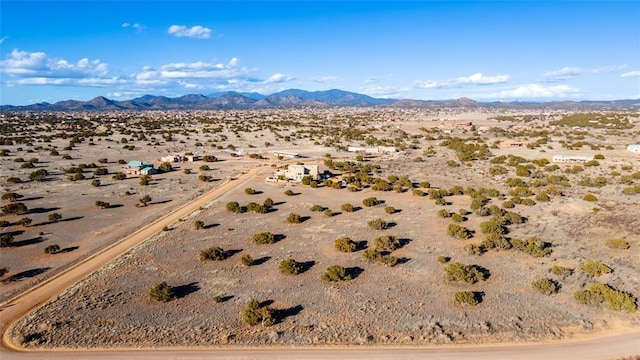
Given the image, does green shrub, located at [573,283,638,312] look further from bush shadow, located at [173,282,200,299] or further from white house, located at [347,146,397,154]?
white house, located at [347,146,397,154]

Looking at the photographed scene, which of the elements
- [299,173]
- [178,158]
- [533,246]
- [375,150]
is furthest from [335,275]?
[375,150]

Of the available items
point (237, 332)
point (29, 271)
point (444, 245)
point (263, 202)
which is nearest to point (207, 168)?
point (263, 202)

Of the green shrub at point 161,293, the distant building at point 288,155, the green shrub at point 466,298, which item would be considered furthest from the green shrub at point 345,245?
the distant building at point 288,155

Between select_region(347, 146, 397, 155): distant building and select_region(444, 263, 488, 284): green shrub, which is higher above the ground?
select_region(347, 146, 397, 155): distant building

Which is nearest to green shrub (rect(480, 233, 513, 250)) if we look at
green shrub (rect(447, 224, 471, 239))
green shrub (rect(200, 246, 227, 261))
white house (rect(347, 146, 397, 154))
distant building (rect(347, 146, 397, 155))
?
green shrub (rect(447, 224, 471, 239))

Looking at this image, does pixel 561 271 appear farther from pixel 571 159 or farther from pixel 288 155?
pixel 288 155

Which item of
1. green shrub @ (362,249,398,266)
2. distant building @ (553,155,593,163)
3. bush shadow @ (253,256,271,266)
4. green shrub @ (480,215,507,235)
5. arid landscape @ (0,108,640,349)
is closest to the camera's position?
arid landscape @ (0,108,640,349)
